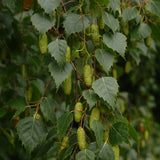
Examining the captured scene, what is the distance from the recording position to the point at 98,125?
670 millimetres

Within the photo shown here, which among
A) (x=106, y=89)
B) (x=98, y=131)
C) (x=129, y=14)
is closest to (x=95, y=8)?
(x=129, y=14)

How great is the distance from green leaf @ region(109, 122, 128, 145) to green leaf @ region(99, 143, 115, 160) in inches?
1.2

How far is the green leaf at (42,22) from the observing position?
701 mm

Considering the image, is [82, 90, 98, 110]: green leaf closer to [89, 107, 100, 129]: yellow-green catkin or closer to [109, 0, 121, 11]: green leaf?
[89, 107, 100, 129]: yellow-green catkin

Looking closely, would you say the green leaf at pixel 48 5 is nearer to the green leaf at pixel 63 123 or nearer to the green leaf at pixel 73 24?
the green leaf at pixel 73 24

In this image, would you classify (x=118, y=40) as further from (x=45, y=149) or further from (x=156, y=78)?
(x=156, y=78)

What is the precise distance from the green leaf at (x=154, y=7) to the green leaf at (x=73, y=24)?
277 millimetres

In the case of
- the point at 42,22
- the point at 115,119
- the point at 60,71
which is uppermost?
the point at 42,22

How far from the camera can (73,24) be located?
763mm

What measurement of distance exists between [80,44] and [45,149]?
0.42 m

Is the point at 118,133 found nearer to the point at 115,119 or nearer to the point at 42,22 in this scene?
the point at 115,119

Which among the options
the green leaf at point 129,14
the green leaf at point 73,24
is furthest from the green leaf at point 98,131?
the green leaf at point 129,14

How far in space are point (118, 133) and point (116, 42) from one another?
276mm

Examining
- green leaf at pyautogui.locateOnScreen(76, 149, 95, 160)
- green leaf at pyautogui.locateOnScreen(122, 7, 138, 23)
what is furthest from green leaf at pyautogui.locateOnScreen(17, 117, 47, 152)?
green leaf at pyautogui.locateOnScreen(122, 7, 138, 23)
